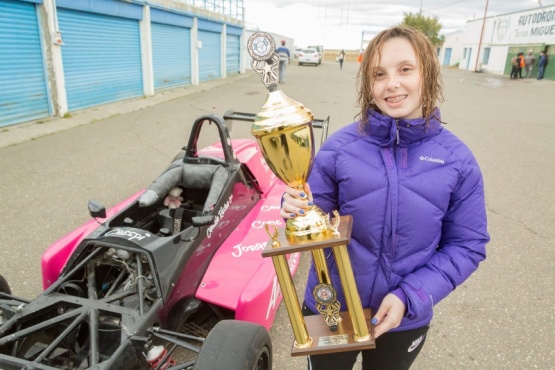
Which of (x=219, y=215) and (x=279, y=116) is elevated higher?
(x=279, y=116)

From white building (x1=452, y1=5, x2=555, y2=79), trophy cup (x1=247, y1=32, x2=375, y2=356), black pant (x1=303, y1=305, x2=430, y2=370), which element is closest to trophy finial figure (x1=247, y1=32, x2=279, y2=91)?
trophy cup (x1=247, y1=32, x2=375, y2=356)

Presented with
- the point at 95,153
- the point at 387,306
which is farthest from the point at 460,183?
the point at 95,153

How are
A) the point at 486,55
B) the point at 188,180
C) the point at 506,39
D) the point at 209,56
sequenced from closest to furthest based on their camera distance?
the point at 188,180 → the point at 209,56 → the point at 506,39 → the point at 486,55

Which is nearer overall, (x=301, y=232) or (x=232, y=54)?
(x=301, y=232)

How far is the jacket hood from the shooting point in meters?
1.36

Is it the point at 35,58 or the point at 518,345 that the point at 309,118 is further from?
the point at 35,58

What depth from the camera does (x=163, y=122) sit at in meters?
9.86

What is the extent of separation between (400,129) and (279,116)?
0.42 metres

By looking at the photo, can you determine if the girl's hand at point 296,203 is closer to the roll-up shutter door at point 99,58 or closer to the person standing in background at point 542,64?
the roll-up shutter door at point 99,58

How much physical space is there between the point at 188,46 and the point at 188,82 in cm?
142

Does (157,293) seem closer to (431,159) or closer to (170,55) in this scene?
(431,159)

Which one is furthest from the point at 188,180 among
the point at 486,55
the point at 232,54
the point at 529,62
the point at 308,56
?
the point at 486,55

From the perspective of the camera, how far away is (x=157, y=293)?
7.47ft

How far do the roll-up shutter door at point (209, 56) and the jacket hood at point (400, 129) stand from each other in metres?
18.0
